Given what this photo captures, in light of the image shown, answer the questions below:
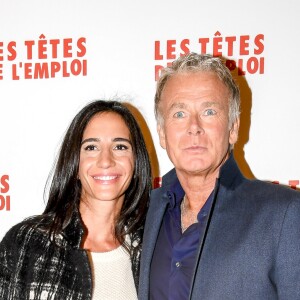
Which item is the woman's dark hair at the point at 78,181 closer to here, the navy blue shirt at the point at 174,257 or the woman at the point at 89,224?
the woman at the point at 89,224

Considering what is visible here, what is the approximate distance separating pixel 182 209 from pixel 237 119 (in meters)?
0.38

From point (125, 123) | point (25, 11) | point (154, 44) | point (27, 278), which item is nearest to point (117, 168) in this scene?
point (125, 123)

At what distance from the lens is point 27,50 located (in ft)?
9.21

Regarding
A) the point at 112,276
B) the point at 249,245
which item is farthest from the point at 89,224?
the point at 249,245

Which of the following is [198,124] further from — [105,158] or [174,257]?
[105,158]

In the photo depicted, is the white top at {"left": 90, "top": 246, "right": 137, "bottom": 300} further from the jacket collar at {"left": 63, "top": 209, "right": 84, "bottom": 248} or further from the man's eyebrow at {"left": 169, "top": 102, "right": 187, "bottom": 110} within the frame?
the man's eyebrow at {"left": 169, "top": 102, "right": 187, "bottom": 110}

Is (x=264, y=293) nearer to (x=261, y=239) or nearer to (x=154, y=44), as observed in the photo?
(x=261, y=239)

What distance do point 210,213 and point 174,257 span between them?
0.21 meters

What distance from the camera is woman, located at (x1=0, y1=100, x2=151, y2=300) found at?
2074mm

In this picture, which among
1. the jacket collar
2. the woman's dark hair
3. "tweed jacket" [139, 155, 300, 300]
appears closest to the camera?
"tweed jacket" [139, 155, 300, 300]

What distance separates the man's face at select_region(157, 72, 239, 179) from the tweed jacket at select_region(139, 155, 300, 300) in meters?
0.12

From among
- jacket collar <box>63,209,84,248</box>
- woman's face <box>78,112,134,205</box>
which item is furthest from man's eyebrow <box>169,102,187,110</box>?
jacket collar <box>63,209,84,248</box>

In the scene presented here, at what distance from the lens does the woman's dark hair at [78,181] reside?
2.28 meters

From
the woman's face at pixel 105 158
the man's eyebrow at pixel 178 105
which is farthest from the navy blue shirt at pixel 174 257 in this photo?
the woman's face at pixel 105 158
